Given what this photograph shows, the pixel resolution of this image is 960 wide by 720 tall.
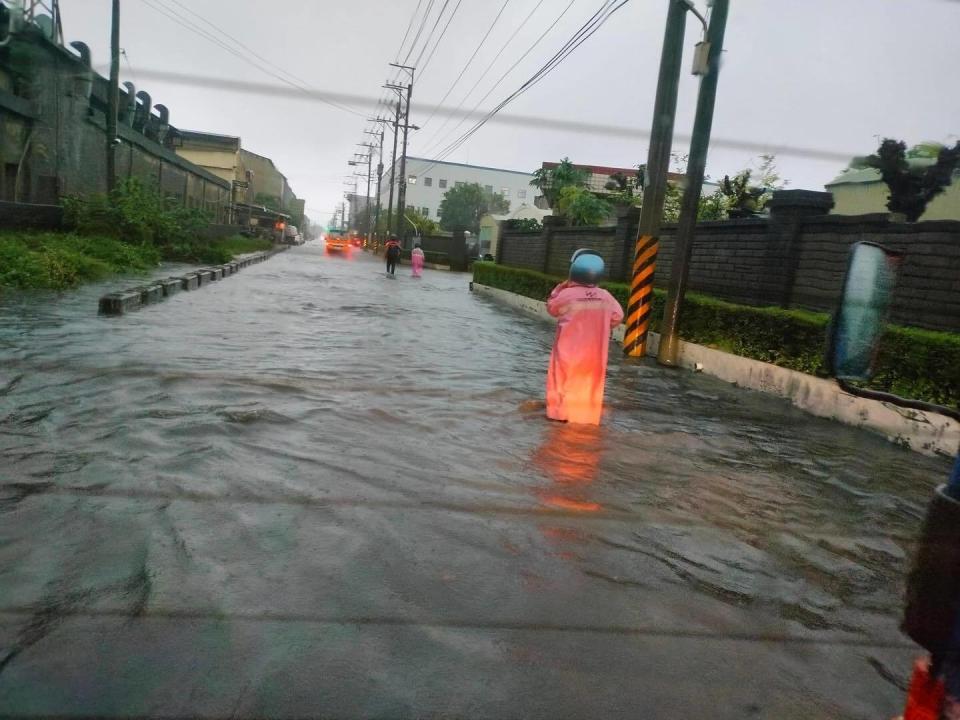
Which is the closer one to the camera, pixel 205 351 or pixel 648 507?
pixel 648 507

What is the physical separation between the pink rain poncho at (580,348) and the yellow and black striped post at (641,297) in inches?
217

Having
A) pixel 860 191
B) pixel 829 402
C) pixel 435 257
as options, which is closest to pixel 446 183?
pixel 435 257

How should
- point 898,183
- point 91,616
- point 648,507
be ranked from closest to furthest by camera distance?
point 91,616
point 648,507
point 898,183

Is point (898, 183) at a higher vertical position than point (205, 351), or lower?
higher

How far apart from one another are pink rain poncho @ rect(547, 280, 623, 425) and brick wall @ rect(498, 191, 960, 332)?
196cm

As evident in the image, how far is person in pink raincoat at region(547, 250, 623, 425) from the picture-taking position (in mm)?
6512

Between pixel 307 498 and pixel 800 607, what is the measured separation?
2.67m

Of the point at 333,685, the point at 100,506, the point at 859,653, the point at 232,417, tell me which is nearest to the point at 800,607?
the point at 859,653

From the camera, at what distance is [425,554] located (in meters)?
3.72

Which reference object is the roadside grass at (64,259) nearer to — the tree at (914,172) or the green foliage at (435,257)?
the tree at (914,172)

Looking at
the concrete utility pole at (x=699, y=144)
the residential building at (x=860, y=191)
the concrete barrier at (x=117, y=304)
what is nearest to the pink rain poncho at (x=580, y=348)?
the concrete utility pole at (x=699, y=144)

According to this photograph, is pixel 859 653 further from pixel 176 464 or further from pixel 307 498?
pixel 176 464

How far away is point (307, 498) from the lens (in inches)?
173

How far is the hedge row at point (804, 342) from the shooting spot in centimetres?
703
